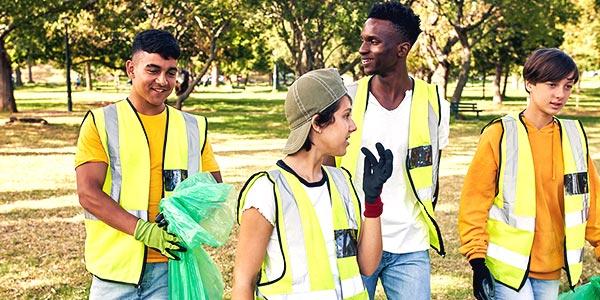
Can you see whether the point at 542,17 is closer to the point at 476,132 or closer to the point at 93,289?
the point at 476,132

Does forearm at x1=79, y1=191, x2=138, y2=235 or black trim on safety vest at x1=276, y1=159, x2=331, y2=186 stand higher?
black trim on safety vest at x1=276, y1=159, x2=331, y2=186

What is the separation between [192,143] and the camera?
3525mm

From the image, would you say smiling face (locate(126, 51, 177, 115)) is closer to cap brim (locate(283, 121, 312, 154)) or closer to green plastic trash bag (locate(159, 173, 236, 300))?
green plastic trash bag (locate(159, 173, 236, 300))

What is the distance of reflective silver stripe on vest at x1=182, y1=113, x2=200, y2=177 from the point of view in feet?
11.4

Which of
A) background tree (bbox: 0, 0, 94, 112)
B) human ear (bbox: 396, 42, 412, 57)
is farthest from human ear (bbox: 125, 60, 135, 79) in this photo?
background tree (bbox: 0, 0, 94, 112)

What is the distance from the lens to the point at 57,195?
Answer: 36.1 ft

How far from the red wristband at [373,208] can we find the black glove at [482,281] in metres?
0.98

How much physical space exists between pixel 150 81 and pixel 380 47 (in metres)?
1.11

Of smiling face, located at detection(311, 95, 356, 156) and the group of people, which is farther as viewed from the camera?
the group of people

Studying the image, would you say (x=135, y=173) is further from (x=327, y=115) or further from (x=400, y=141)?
(x=400, y=141)

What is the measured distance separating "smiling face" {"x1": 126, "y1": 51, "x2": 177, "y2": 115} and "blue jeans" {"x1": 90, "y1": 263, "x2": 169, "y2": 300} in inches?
28.7

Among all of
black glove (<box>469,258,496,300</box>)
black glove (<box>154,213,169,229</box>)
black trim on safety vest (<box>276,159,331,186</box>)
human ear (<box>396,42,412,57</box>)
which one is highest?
human ear (<box>396,42,412,57</box>)

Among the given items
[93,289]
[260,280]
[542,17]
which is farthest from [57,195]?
[542,17]

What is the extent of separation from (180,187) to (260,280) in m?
0.75
